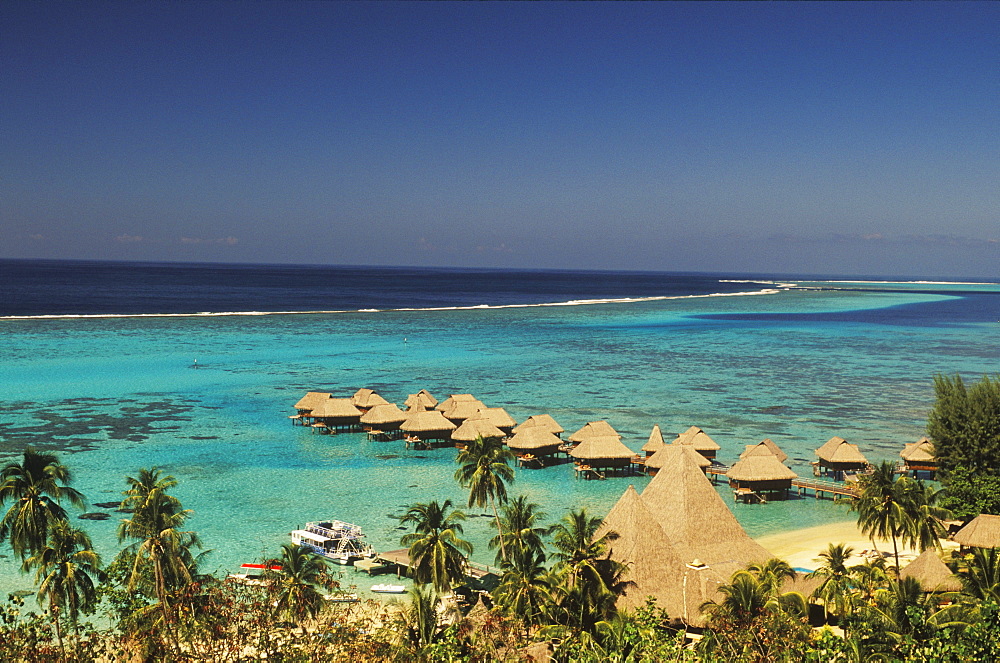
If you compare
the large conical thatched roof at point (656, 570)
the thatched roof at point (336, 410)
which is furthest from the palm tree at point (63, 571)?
the thatched roof at point (336, 410)

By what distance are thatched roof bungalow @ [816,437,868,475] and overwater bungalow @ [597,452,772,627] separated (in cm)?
1370

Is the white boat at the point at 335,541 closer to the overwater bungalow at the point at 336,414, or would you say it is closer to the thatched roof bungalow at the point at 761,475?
the thatched roof bungalow at the point at 761,475

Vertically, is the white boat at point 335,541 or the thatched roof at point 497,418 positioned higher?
the thatched roof at point 497,418

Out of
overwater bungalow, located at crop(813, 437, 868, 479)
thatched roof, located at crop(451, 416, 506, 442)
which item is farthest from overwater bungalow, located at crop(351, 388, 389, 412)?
overwater bungalow, located at crop(813, 437, 868, 479)

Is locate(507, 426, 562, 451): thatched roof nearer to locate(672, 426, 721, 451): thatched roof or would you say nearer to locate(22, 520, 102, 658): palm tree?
locate(672, 426, 721, 451): thatched roof

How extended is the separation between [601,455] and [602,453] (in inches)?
6.1

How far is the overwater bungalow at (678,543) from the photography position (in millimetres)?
19719

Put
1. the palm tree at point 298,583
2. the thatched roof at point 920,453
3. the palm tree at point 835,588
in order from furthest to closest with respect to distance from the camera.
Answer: the thatched roof at point 920,453 → the palm tree at point 835,588 → the palm tree at point 298,583

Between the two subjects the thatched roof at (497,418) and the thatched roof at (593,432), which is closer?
the thatched roof at (593,432)

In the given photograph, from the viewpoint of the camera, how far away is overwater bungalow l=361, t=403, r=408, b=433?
1674 inches

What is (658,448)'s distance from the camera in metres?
35.7

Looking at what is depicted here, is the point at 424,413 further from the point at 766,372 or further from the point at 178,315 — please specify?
the point at 178,315

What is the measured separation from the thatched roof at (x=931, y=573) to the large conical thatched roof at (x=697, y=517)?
3605 millimetres

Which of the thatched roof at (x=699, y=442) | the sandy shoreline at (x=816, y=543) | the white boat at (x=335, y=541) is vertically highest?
the thatched roof at (x=699, y=442)
